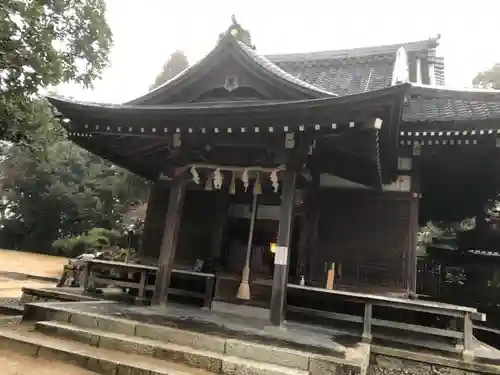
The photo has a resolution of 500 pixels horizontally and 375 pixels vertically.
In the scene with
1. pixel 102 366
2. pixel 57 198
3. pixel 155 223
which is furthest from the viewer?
pixel 57 198

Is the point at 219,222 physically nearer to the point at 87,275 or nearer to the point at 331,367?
the point at 87,275

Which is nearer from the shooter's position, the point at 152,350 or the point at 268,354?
the point at 268,354

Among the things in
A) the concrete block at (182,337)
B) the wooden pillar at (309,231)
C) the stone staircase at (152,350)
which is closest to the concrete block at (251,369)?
the stone staircase at (152,350)

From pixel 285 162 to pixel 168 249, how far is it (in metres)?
2.86

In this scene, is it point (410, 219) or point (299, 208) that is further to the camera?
point (299, 208)

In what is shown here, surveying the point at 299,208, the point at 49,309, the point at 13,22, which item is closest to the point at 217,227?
the point at 299,208

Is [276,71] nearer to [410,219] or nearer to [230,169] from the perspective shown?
[230,169]

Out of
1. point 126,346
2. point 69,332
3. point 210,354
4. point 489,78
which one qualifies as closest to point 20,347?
point 69,332

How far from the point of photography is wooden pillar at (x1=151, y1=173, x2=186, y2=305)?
7.61 metres

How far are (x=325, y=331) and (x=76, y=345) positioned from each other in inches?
167

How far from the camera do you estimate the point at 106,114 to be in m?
7.51

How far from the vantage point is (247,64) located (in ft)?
26.3

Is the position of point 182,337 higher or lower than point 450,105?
lower

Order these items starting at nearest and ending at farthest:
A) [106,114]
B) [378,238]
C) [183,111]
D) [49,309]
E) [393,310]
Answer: [49,309], [183,111], [106,114], [393,310], [378,238]
